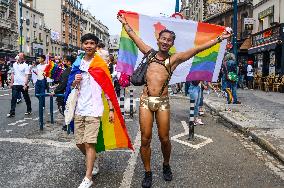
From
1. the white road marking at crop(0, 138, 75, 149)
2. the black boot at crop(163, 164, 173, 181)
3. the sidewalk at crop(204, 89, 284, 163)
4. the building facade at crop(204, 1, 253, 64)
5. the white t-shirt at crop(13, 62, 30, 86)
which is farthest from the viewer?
the building facade at crop(204, 1, 253, 64)

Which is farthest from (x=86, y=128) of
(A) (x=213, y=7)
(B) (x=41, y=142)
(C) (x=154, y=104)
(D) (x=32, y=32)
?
(D) (x=32, y=32)

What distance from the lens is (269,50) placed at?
28.0 meters

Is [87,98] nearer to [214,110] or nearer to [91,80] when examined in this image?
[91,80]

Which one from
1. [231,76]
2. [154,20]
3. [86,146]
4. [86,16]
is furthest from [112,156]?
[86,16]

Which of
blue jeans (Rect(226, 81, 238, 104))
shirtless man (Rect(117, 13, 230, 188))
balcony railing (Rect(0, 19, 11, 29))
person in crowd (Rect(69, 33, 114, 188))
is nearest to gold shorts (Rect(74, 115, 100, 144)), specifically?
person in crowd (Rect(69, 33, 114, 188))

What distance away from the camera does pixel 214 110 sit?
1403cm

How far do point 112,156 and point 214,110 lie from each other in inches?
308

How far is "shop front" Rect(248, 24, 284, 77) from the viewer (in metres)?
26.2

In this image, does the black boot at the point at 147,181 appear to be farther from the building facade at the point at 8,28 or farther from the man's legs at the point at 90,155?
the building facade at the point at 8,28

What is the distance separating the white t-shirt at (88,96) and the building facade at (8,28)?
52668 millimetres

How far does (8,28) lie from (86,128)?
56.2 meters

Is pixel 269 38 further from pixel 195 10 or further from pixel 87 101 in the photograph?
pixel 195 10

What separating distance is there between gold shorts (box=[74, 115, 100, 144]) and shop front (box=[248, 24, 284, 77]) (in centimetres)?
2250

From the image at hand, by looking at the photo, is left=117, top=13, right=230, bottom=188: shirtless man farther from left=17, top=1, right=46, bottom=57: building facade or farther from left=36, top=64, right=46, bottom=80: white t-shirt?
left=17, top=1, right=46, bottom=57: building facade
